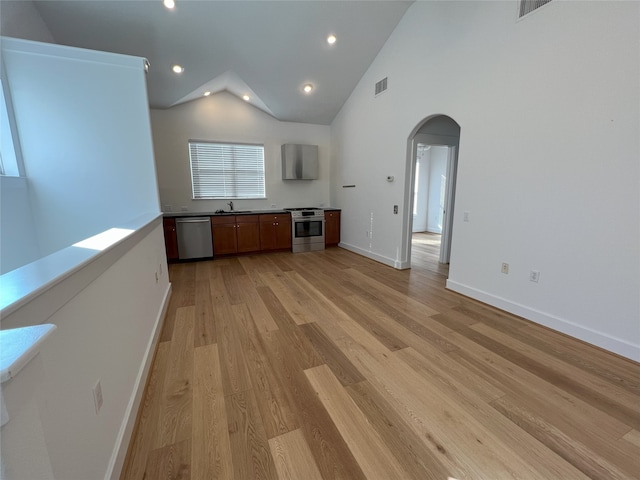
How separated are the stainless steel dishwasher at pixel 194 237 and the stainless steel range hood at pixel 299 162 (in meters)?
1.99

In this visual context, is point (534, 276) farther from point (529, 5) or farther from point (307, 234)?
point (307, 234)

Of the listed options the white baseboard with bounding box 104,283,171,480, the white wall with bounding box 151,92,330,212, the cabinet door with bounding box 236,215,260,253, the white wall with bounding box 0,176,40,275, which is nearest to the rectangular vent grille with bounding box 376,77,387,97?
the white wall with bounding box 151,92,330,212

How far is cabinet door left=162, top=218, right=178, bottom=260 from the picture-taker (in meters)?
4.82

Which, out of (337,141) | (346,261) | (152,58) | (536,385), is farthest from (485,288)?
(152,58)

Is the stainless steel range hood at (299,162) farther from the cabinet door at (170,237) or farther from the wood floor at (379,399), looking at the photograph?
the wood floor at (379,399)

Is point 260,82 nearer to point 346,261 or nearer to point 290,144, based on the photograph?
point 290,144

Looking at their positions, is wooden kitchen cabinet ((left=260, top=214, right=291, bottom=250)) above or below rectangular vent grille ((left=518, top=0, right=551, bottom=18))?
below

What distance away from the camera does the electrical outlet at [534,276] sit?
264cm

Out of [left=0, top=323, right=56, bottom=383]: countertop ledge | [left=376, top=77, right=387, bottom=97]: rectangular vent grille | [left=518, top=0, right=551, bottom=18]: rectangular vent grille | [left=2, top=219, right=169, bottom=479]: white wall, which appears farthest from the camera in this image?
[left=376, top=77, right=387, bottom=97]: rectangular vent grille

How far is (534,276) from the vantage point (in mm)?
2670

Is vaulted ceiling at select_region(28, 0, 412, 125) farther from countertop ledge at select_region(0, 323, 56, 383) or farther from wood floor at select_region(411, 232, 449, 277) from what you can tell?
countertop ledge at select_region(0, 323, 56, 383)

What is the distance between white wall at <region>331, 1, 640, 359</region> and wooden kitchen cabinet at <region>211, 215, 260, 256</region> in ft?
10.9

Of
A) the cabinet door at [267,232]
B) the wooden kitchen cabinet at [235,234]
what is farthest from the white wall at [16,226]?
the cabinet door at [267,232]

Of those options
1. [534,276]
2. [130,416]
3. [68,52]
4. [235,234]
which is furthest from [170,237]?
[534,276]
